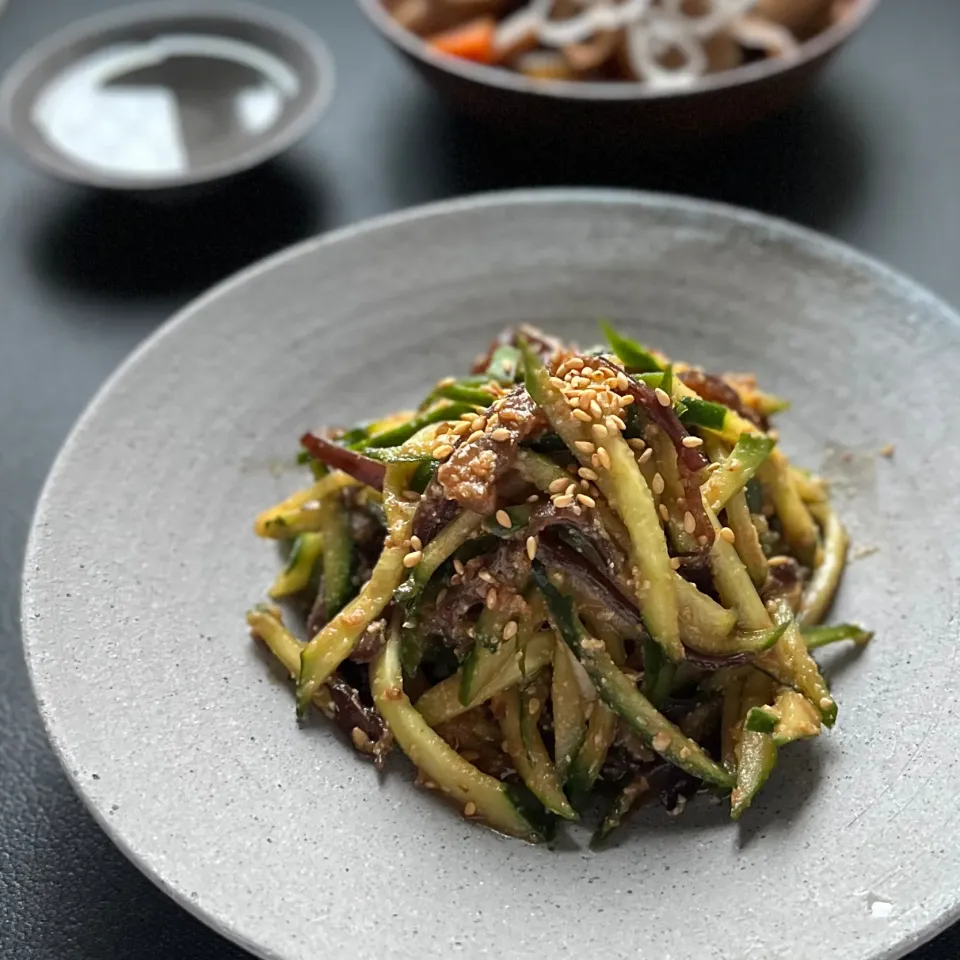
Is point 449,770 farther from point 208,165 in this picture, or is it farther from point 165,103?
point 165,103

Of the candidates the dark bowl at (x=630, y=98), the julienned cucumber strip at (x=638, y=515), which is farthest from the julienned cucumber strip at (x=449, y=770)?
the dark bowl at (x=630, y=98)

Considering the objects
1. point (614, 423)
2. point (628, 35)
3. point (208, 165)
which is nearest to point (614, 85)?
point (628, 35)

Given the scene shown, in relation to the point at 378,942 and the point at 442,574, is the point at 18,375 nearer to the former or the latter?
the point at 442,574

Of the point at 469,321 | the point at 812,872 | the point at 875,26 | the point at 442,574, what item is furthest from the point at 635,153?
the point at 812,872

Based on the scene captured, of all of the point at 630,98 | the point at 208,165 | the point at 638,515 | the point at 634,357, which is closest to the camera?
the point at 638,515

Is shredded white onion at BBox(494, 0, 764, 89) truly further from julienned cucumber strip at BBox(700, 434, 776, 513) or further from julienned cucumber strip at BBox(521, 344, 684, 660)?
julienned cucumber strip at BBox(521, 344, 684, 660)

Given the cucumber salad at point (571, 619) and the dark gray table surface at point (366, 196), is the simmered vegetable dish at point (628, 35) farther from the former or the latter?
the cucumber salad at point (571, 619)
